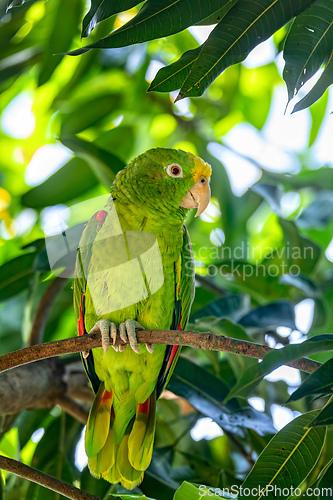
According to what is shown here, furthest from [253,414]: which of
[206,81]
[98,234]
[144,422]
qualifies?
[206,81]

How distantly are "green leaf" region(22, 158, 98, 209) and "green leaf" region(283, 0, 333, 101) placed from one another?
3.29ft

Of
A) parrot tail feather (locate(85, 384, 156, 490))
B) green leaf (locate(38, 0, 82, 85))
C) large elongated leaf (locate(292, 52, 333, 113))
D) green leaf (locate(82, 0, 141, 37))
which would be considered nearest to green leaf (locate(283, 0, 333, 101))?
large elongated leaf (locate(292, 52, 333, 113))

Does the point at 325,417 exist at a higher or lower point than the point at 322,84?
lower

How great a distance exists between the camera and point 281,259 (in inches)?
80.5

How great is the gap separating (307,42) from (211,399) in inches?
44.0

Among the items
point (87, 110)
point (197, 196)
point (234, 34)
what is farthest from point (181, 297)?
point (87, 110)

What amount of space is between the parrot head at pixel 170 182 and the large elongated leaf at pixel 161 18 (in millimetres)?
556

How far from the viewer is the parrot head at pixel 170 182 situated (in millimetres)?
1434

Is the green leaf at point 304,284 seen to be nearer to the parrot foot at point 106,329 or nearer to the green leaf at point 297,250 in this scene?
the green leaf at point 297,250

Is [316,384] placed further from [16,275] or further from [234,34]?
[16,275]

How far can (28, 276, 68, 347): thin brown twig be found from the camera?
5.21 ft

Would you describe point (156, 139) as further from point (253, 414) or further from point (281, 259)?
point (253, 414)

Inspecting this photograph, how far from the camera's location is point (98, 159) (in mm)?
1643

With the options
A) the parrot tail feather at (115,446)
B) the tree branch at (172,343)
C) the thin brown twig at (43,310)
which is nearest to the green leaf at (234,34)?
the tree branch at (172,343)
